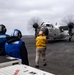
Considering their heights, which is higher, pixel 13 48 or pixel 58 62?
pixel 13 48

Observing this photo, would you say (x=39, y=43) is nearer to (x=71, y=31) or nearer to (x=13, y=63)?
(x=13, y=63)

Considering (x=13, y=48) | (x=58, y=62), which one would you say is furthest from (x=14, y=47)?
(x=58, y=62)

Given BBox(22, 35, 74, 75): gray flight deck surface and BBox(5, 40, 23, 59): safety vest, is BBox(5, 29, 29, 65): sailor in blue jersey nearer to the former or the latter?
BBox(5, 40, 23, 59): safety vest

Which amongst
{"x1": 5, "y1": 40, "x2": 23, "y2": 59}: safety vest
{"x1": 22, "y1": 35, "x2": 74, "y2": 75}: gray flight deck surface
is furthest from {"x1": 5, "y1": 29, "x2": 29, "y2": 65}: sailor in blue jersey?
{"x1": 22, "y1": 35, "x2": 74, "y2": 75}: gray flight deck surface

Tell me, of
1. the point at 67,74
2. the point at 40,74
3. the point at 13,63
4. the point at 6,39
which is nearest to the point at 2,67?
the point at 13,63

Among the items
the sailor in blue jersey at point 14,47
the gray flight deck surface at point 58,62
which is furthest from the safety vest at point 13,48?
the gray flight deck surface at point 58,62

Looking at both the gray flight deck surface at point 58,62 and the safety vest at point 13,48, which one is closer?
the safety vest at point 13,48

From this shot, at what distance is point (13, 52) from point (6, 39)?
16.2 inches

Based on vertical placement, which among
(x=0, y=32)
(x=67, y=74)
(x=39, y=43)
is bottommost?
(x=67, y=74)

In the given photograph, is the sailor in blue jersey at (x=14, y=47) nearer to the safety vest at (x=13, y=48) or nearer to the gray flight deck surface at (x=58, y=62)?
the safety vest at (x=13, y=48)

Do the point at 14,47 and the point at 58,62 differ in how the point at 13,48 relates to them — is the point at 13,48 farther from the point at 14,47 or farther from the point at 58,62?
the point at 58,62

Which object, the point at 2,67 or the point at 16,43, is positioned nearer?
the point at 2,67

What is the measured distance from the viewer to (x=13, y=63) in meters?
2.87

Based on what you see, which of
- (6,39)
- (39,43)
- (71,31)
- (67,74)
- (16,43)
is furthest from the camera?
(71,31)
